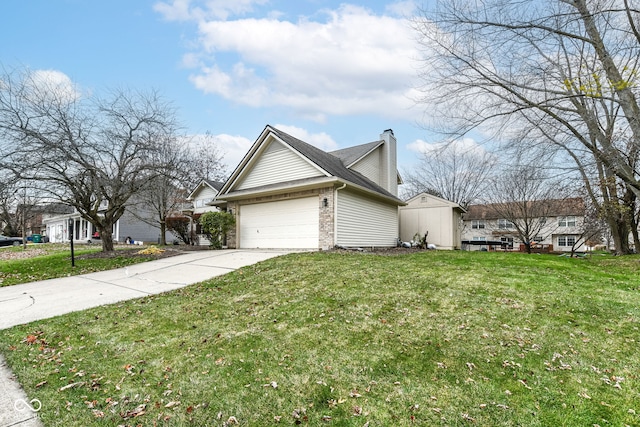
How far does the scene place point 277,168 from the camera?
14.1 meters

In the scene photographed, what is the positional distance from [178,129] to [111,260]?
6.46 meters

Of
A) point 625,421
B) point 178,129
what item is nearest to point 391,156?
point 178,129

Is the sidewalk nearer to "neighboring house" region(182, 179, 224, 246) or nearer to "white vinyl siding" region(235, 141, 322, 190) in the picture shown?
"white vinyl siding" region(235, 141, 322, 190)

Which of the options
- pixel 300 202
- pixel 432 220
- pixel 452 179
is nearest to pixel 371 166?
pixel 432 220

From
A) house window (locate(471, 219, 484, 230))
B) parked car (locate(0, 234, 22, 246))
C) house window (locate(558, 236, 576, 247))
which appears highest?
house window (locate(471, 219, 484, 230))

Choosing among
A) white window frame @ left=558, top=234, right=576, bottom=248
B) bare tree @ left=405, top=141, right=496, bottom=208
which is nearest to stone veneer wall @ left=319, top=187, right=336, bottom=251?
bare tree @ left=405, top=141, right=496, bottom=208

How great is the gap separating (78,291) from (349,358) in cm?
697

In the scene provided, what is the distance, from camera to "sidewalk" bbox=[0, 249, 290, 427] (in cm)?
296

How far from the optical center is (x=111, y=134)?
12.1 meters

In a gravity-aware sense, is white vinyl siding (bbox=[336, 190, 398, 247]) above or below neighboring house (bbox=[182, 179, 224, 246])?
below

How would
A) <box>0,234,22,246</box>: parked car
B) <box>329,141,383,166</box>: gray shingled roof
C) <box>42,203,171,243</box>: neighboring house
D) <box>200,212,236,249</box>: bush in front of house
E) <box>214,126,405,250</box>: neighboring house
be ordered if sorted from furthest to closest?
<box>0,234,22,246</box>: parked car → <box>42,203,171,243</box>: neighboring house → <box>329,141,383,166</box>: gray shingled roof → <box>200,212,236,249</box>: bush in front of house → <box>214,126,405,250</box>: neighboring house

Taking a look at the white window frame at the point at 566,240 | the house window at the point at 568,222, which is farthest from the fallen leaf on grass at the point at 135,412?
the white window frame at the point at 566,240

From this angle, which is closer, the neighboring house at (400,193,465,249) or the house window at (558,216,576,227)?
the neighboring house at (400,193,465,249)

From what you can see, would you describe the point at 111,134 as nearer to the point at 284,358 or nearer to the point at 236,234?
the point at 236,234
